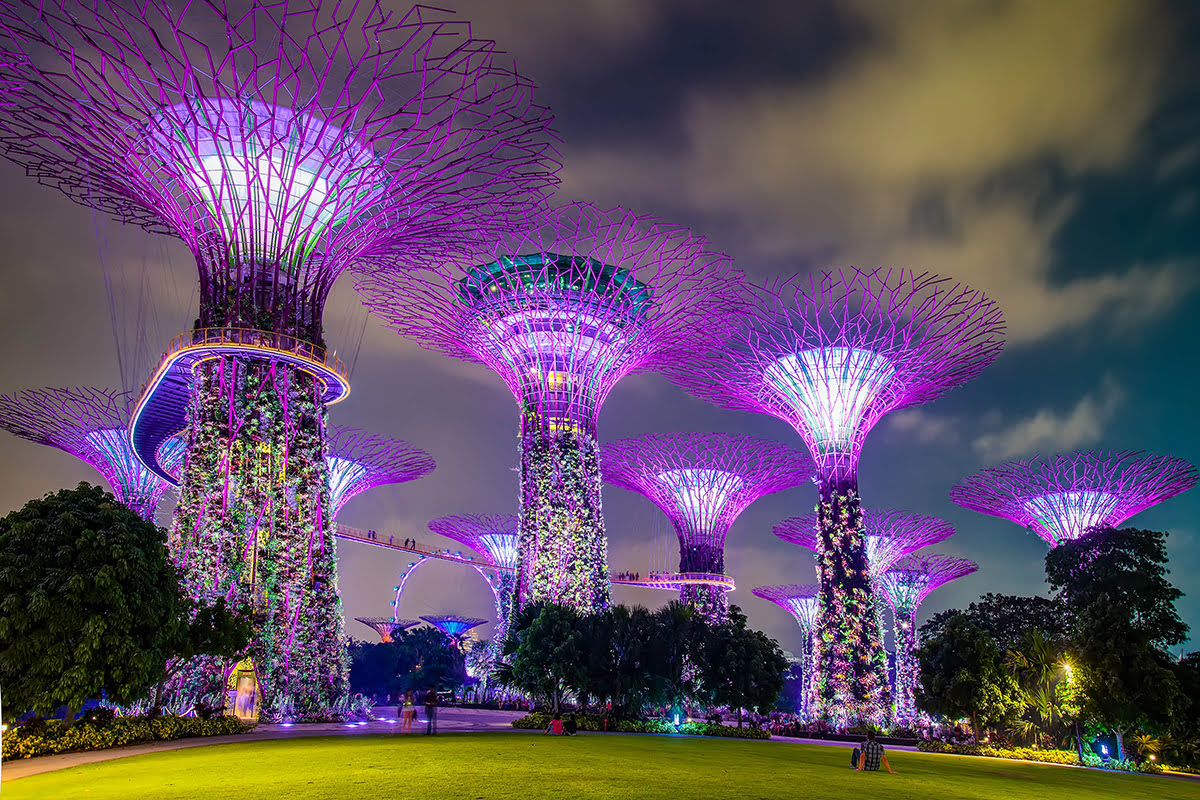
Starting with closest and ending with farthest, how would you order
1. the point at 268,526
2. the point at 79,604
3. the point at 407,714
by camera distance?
the point at 79,604, the point at 407,714, the point at 268,526

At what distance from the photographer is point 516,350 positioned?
39375 mm

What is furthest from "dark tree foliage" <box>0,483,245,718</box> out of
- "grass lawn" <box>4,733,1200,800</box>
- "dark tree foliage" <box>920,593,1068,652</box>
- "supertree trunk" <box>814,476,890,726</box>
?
"dark tree foliage" <box>920,593,1068,652</box>

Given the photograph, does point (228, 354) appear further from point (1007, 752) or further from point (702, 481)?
point (702, 481)

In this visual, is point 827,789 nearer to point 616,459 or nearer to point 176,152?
point 176,152

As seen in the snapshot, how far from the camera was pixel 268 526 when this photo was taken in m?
27.3

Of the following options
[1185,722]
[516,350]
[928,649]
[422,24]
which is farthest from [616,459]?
[422,24]

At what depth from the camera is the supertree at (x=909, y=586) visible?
204ft

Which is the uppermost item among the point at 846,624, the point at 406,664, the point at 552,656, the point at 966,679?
the point at 846,624

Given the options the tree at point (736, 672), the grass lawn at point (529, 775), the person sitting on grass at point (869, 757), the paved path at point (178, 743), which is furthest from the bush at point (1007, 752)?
the paved path at point (178, 743)

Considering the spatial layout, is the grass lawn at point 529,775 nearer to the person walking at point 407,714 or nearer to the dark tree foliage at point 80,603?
the person walking at point 407,714

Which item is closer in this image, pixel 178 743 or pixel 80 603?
pixel 80 603

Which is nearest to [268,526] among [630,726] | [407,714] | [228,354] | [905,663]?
[228,354]

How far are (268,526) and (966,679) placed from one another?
25.3 m

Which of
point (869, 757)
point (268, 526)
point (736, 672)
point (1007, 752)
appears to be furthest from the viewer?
point (736, 672)
